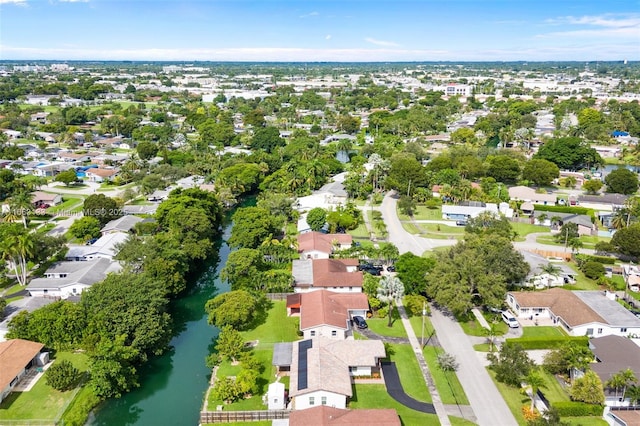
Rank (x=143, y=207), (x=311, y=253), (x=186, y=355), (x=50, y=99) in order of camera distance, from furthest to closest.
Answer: (x=50, y=99), (x=143, y=207), (x=311, y=253), (x=186, y=355)

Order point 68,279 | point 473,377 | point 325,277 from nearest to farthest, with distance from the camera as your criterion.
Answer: point 473,377 → point 68,279 → point 325,277

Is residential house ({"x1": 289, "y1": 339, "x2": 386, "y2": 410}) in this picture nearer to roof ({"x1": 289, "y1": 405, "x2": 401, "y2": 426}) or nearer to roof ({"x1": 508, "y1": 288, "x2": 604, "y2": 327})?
roof ({"x1": 289, "y1": 405, "x2": 401, "y2": 426})

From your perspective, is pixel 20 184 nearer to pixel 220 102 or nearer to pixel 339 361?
pixel 339 361

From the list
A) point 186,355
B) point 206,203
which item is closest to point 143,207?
point 206,203

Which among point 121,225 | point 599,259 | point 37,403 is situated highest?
point 121,225

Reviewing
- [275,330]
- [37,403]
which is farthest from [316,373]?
[37,403]

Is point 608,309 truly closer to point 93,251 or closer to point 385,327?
point 385,327

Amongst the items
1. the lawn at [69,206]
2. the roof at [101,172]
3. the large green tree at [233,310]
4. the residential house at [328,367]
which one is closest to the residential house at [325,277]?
the large green tree at [233,310]
